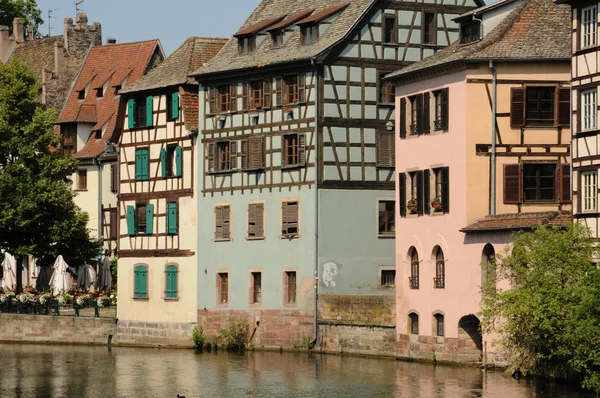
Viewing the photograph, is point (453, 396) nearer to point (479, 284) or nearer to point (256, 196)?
point (479, 284)

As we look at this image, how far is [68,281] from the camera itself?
82.6 metres

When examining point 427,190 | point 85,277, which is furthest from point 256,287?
point 85,277

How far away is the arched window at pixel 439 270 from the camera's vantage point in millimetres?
61500

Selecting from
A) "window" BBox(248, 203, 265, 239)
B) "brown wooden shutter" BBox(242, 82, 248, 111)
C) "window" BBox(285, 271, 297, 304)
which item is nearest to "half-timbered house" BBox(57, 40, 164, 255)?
"brown wooden shutter" BBox(242, 82, 248, 111)

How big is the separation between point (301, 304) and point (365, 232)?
3749 millimetres

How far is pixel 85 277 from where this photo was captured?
8631cm

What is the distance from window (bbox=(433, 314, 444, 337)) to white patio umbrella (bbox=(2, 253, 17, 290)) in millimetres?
33453

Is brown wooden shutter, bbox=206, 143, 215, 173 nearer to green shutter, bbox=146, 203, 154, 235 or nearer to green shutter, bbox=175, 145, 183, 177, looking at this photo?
green shutter, bbox=175, 145, 183, 177

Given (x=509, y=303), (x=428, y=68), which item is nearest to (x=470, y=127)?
(x=428, y=68)

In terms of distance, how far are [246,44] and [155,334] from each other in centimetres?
1301

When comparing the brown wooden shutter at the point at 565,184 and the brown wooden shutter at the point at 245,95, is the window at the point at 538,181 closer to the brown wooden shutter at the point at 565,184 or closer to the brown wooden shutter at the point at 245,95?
the brown wooden shutter at the point at 565,184

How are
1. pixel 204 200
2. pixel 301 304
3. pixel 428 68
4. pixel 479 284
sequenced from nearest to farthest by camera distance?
pixel 479 284 → pixel 428 68 → pixel 301 304 → pixel 204 200

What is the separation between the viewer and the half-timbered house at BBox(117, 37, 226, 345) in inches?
2982

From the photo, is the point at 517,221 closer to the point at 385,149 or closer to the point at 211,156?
the point at 385,149
